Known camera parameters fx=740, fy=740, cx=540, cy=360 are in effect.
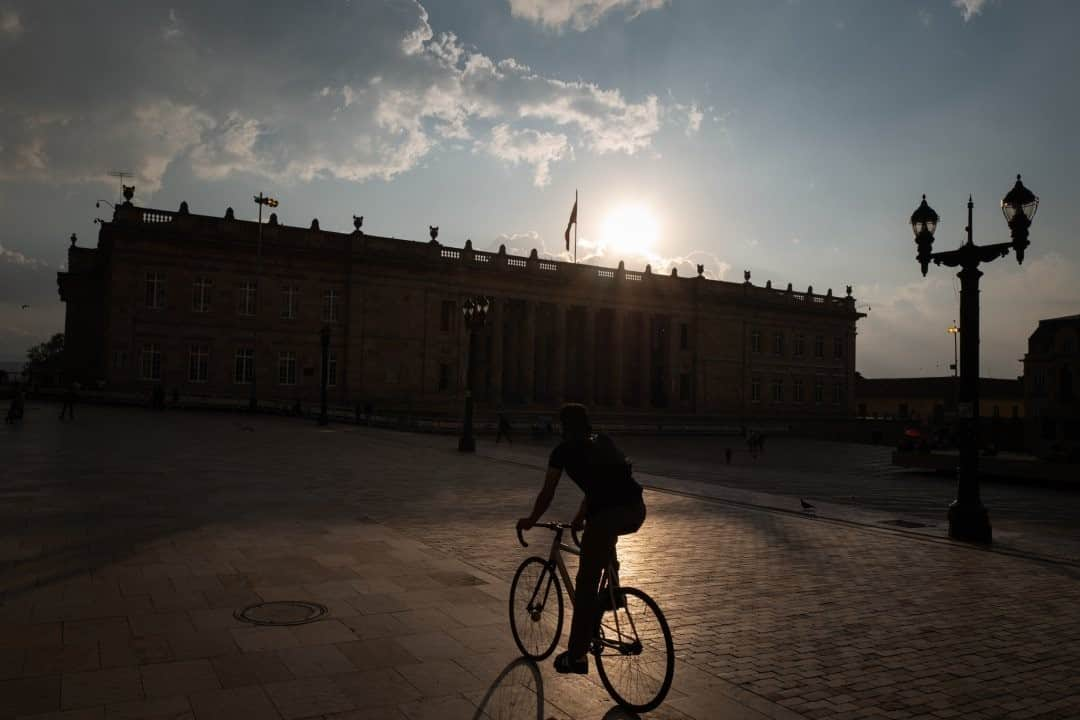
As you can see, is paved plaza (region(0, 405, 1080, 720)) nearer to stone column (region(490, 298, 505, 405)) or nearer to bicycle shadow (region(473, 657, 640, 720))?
bicycle shadow (region(473, 657, 640, 720))

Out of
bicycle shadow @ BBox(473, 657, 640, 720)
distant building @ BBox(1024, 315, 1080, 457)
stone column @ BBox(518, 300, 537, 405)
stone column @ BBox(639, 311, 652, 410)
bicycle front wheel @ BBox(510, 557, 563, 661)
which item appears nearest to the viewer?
bicycle shadow @ BBox(473, 657, 640, 720)

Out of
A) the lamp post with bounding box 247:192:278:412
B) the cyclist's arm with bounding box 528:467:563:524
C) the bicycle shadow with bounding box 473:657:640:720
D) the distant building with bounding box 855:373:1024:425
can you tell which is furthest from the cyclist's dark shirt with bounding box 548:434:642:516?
the distant building with bounding box 855:373:1024:425

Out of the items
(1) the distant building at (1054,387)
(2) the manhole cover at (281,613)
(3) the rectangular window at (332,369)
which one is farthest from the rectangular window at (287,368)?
(2) the manhole cover at (281,613)

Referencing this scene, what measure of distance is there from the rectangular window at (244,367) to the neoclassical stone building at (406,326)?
0.31 ft

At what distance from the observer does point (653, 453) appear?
33.1 m

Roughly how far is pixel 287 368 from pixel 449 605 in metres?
46.5

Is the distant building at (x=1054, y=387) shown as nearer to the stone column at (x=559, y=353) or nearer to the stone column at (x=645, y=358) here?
the stone column at (x=645, y=358)

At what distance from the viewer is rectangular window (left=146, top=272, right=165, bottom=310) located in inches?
1828

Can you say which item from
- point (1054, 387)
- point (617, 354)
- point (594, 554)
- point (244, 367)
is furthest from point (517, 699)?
point (617, 354)

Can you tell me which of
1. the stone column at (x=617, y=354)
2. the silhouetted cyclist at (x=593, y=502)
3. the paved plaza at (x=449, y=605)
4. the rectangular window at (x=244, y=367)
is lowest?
the paved plaza at (x=449, y=605)

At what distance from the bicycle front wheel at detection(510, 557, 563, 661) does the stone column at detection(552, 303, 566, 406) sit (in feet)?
184

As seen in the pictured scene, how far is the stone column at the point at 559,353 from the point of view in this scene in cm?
6241

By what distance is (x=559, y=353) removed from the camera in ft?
204

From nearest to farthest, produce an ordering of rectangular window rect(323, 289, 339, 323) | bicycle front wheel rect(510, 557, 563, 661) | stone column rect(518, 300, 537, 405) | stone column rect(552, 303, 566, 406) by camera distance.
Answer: bicycle front wheel rect(510, 557, 563, 661), rectangular window rect(323, 289, 339, 323), stone column rect(518, 300, 537, 405), stone column rect(552, 303, 566, 406)
